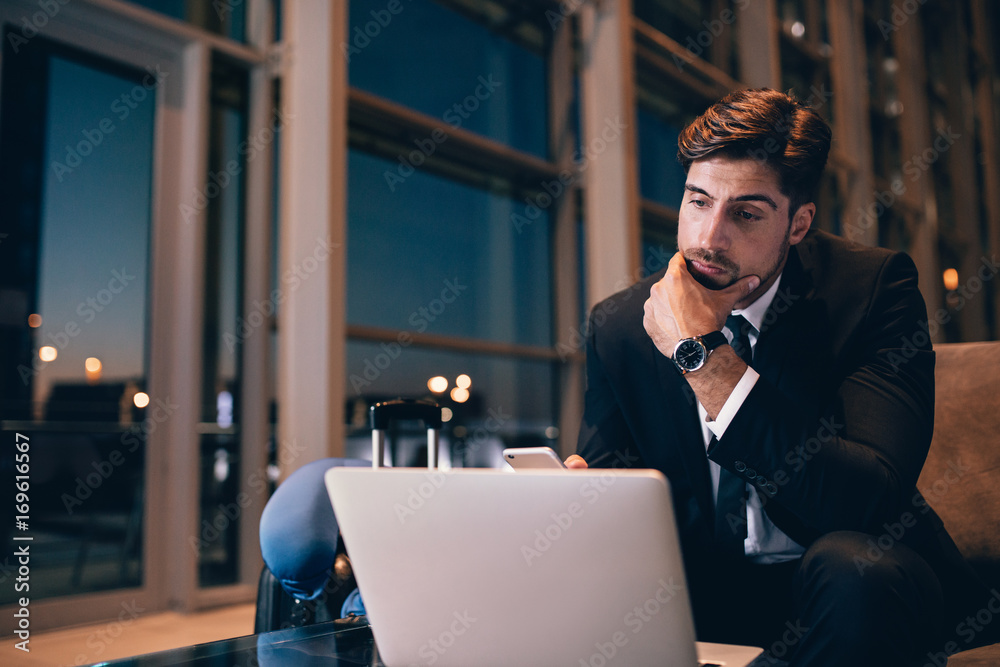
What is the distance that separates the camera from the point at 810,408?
3.78 ft

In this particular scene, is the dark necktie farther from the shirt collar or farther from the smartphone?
the smartphone

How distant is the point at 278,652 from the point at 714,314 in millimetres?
741

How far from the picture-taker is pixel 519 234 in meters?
3.88

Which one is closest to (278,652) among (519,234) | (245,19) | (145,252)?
(145,252)

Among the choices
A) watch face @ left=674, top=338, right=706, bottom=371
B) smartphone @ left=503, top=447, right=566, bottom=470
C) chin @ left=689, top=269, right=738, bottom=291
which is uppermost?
chin @ left=689, top=269, right=738, bottom=291

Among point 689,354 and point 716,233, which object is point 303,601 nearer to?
point 689,354

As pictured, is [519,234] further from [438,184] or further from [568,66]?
[568,66]

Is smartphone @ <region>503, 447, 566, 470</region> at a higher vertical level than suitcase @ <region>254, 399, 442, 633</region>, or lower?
higher

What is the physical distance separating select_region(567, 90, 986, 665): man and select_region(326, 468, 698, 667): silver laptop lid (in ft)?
1.04

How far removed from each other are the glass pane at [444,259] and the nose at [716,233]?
2.07 meters

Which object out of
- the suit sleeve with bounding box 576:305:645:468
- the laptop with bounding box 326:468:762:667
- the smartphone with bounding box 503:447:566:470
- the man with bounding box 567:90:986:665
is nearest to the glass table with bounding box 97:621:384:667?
the laptop with bounding box 326:468:762:667

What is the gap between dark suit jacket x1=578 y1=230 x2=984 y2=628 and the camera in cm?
97

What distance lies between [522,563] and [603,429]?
0.71 meters

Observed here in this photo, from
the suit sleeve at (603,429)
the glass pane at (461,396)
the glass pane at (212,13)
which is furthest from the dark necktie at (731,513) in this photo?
the glass pane at (212,13)
